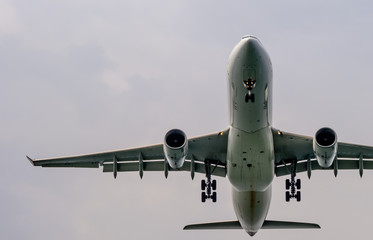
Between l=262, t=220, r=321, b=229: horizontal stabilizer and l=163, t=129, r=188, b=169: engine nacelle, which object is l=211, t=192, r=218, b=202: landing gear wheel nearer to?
l=262, t=220, r=321, b=229: horizontal stabilizer

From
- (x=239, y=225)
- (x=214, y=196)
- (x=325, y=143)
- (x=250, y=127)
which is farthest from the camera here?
(x=239, y=225)

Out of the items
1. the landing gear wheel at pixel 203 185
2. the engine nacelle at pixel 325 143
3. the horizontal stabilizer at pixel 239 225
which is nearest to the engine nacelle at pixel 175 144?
the engine nacelle at pixel 325 143

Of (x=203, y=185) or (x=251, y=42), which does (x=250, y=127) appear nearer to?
(x=251, y=42)

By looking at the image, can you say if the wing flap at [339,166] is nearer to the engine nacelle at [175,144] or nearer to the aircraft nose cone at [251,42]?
the engine nacelle at [175,144]

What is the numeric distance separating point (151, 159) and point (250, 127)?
712 centimetres

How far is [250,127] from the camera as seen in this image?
1103 inches

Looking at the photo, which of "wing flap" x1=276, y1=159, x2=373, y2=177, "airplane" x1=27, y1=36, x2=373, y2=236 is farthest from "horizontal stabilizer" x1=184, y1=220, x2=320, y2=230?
"wing flap" x1=276, y1=159, x2=373, y2=177

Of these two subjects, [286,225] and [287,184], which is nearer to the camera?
[287,184]

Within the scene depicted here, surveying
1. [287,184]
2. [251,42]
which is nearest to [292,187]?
[287,184]

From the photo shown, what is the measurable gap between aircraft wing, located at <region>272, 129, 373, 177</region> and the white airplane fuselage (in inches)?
64.8

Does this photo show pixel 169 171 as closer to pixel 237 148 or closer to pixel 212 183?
pixel 212 183

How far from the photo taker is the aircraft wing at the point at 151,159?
3175 cm

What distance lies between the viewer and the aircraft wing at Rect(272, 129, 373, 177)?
31.3 metres

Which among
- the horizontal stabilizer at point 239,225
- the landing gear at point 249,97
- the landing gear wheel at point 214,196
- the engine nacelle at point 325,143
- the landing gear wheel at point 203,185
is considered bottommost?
the horizontal stabilizer at point 239,225
